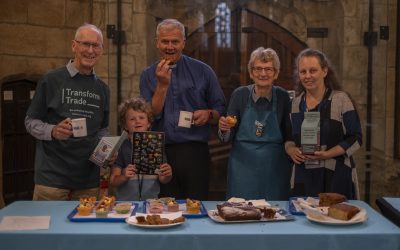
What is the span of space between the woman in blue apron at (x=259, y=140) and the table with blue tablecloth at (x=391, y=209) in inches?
30.9

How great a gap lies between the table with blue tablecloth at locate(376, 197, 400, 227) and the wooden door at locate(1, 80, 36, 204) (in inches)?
155

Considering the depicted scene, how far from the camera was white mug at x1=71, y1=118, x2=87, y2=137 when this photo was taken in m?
Result: 3.19

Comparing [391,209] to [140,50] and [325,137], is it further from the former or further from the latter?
[140,50]

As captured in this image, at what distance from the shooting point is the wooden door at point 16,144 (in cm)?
553

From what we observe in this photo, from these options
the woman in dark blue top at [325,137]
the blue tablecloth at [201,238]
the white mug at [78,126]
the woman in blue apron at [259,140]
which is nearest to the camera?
the blue tablecloth at [201,238]

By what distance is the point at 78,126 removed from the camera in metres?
3.21

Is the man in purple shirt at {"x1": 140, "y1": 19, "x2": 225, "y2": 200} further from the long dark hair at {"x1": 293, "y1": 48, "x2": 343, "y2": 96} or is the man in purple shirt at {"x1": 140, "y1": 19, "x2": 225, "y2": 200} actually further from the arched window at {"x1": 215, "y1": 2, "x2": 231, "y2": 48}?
Answer: the arched window at {"x1": 215, "y1": 2, "x2": 231, "y2": 48}

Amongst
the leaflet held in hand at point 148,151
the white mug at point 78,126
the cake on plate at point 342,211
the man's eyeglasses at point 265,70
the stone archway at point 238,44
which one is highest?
the stone archway at point 238,44

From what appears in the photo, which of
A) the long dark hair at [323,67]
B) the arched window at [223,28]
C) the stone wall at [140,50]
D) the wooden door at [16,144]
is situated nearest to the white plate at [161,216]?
the long dark hair at [323,67]

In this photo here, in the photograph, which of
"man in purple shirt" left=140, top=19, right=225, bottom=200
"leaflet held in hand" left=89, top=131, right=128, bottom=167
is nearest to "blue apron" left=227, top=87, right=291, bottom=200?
"man in purple shirt" left=140, top=19, right=225, bottom=200

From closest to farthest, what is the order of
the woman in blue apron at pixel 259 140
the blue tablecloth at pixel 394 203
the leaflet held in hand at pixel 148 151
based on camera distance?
the blue tablecloth at pixel 394 203, the leaflet held in hand at pixel 148 151, the woman in blue apron at pixel 259 140

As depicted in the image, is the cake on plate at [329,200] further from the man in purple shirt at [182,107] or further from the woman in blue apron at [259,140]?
the man in purple shirt at [182,107]

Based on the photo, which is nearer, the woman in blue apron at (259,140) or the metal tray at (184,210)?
the metal tray at (184,210)

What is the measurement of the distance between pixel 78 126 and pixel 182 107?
0.81m
